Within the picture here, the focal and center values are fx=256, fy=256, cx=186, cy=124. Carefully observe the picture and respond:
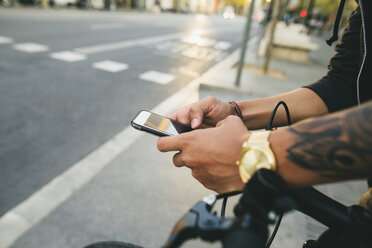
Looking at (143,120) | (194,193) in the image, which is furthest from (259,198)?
(194,193)

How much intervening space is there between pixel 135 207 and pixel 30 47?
7677mm

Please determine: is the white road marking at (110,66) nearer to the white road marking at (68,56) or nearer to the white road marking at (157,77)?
the white road marking at (68,56)

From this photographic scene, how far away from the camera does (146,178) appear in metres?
2.76

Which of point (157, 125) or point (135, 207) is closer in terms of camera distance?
point (157, 125)

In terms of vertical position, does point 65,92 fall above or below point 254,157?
below

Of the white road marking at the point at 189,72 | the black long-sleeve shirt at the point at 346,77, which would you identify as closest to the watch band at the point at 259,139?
the black long-sleeve shirt at the point at 346,77

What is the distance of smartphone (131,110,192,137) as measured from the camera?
106 centimetres

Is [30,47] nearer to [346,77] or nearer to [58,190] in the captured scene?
[58,190]

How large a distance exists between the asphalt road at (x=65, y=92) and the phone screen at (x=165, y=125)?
1940 millimetres

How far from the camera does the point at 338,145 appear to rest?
0.64m

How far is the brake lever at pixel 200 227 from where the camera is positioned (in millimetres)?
615

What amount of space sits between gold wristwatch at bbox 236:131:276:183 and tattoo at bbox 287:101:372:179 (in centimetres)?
6

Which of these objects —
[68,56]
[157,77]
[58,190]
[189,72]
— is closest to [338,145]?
[58,190]

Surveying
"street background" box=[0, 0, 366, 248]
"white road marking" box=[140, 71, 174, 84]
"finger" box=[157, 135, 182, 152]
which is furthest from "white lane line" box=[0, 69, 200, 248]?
"white road marking" box=[140, 71, 174, 84]
